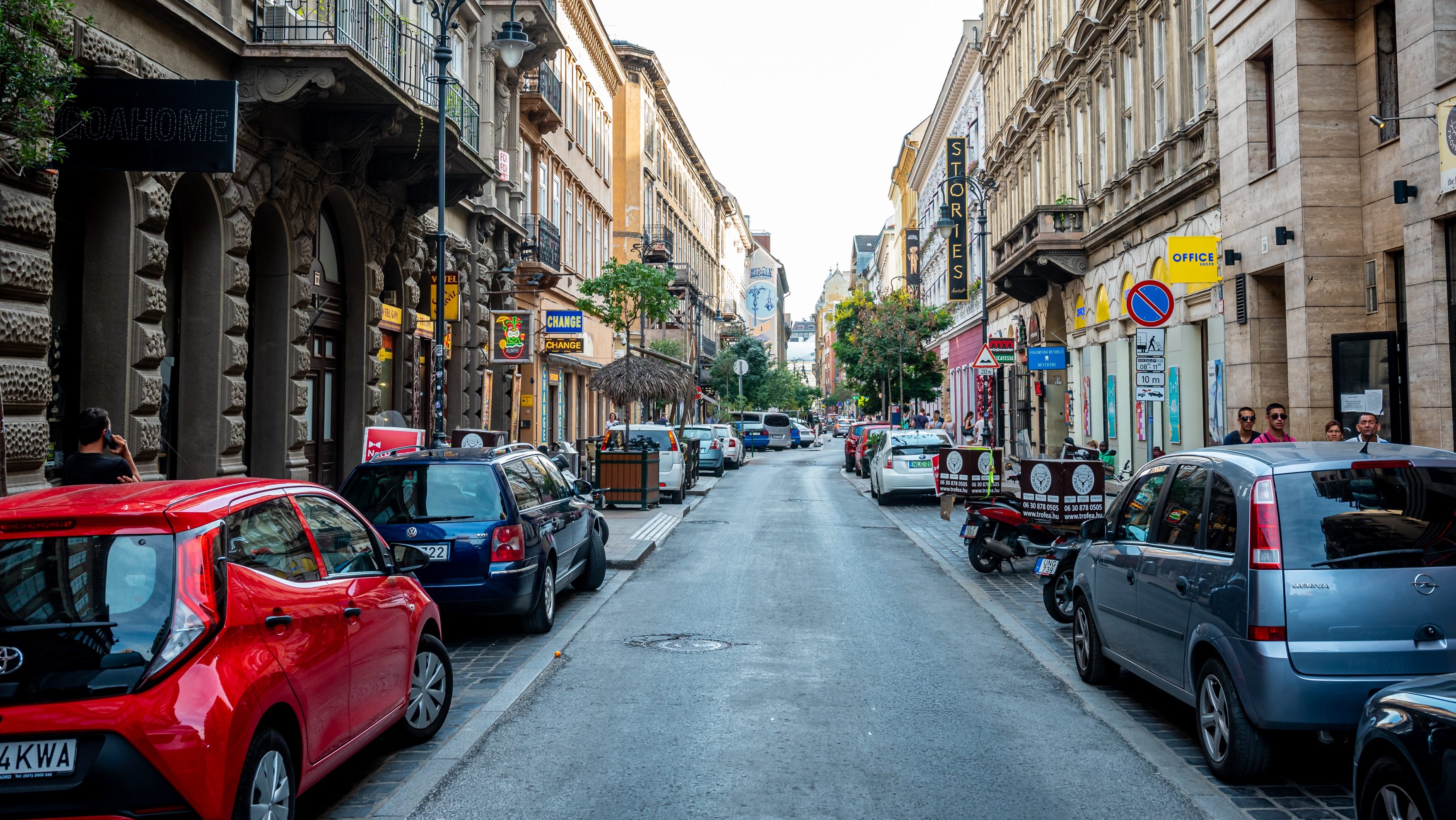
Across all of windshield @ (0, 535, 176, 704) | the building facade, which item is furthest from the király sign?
windshield @ (0, 535, 176, 704)

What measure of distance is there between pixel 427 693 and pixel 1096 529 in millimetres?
4497

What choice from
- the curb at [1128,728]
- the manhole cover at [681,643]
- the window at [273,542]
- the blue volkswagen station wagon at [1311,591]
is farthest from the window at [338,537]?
the blue volkswagen station wagon at [1311,591]

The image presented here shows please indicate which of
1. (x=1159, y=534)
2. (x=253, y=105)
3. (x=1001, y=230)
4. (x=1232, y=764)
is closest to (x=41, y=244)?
(x=253, y=105)

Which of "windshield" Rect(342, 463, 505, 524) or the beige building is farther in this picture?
the beige building

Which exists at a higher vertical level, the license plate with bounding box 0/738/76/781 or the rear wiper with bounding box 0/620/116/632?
the rear wiper with bounding box 0/620/116/632

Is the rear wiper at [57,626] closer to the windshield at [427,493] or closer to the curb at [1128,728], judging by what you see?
the curb at [1128,728]

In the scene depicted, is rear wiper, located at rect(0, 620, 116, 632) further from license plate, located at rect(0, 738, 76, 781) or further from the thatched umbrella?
the thatched umbrella

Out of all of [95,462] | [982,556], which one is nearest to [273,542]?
[95,462]

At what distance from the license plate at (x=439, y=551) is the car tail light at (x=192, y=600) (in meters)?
4.99

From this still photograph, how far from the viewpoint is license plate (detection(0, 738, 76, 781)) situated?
3.88 metres

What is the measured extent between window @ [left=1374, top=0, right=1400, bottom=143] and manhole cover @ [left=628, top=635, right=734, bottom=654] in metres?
10.8

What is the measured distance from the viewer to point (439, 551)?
942 cm

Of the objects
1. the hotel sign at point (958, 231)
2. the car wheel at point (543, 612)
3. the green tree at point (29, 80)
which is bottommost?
the car wheel at point (543, 612)

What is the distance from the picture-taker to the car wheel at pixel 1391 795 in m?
3.89
